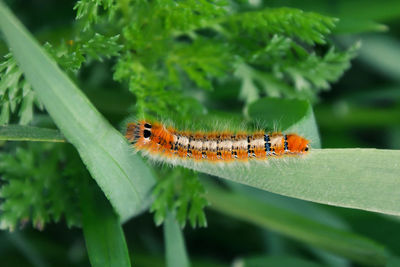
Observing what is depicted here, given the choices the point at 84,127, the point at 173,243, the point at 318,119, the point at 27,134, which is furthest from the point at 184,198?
the point at 318,119

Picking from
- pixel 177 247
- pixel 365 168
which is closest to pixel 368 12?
pixel 365 168

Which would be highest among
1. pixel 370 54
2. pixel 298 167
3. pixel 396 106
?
pixel 298 167

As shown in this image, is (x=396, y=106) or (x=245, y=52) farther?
(x=396, y=106)

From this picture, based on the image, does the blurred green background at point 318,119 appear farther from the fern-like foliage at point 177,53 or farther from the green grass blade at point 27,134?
the green grass blade at point 27,134

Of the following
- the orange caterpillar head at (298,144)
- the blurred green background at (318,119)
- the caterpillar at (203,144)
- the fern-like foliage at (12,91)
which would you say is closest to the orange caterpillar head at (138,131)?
the caterpillar at (203,144)

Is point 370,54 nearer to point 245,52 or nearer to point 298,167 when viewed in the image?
point 245,52

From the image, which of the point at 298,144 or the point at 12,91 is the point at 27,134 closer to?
the point at 12,91
